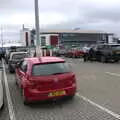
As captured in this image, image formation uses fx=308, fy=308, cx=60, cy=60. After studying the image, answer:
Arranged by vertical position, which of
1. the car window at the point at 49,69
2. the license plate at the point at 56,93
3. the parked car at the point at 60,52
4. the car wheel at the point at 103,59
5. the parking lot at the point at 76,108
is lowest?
the parked car at the point at 60,52

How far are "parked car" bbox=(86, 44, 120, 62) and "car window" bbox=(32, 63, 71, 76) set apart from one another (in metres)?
19.3

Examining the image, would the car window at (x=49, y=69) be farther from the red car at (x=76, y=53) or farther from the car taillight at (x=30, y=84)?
the red car at (x=76, y=53)

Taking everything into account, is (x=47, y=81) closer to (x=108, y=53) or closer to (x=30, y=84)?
(x=30, y=84)

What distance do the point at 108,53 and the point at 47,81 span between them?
20513 mm

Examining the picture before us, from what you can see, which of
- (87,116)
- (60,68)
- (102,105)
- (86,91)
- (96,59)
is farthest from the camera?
(96,59)

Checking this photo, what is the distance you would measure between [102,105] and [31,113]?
7.05 ft

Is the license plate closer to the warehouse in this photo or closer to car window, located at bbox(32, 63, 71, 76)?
car window, located at bbox(32, 63, 71, 76)

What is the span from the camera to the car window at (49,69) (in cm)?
966

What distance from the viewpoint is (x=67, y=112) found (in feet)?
28.2

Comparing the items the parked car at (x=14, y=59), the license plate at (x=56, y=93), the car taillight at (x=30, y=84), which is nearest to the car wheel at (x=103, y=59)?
the parked car at (x=14, y=59)

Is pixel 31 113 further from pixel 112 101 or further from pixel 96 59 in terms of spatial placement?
pixel 96 59

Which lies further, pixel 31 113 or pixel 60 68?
pixel 60 68

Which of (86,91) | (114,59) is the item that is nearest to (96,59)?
(114,59)

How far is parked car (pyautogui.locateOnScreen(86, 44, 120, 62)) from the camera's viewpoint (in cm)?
2880
